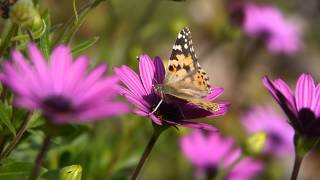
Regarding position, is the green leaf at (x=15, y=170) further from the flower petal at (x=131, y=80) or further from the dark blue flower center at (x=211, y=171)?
the dark blue flower center at (x=211, y=171)

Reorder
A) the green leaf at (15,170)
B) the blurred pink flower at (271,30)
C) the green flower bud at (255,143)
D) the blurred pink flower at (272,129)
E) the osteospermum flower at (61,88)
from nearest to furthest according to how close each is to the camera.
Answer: the osteospermum flower at (61,88) < the green leaf at (15,170) < the green flower bud at (255,143) < the blurred pink flower at (272,129) < the blurred pink flower at (271,30)

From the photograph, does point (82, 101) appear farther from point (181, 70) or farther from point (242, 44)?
point (242, 44)

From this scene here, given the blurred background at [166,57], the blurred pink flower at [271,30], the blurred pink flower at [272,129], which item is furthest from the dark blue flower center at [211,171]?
the blurred pink flower at [271,30]

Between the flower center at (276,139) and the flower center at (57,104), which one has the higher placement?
the flower center at (57,104)

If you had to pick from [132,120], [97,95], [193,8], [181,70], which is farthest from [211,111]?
[193,8]

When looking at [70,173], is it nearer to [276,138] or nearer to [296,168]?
[296,168]

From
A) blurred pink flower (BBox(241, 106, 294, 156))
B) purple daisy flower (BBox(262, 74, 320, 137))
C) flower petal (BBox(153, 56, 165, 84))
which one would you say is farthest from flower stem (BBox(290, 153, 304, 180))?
blurred pink flower (BBox(241, 106, 294, 156))

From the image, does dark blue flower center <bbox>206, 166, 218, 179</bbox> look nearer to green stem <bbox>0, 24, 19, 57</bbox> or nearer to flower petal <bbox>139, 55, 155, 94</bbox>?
flower petal <bbox>139, 55, 155, 94</bbox>
